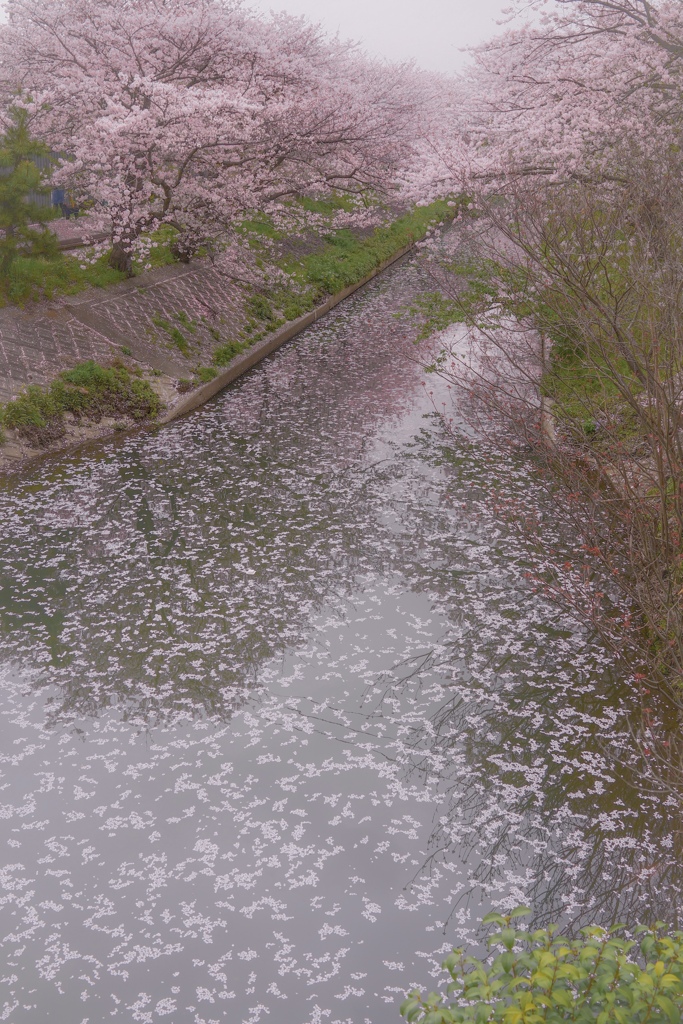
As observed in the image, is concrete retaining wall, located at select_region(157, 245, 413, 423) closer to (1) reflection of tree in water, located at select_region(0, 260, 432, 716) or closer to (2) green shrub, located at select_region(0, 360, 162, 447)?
(1) reflection of tree in water, located at select_region(0, 260, 432, 716)

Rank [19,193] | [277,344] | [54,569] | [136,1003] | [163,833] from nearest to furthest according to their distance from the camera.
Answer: [136,1003] < [163,833] < [54,569] < [19,193] < [277,344]

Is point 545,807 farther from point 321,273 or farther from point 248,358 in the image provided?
point 321,273

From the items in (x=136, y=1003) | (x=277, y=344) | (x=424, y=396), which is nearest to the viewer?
(x=136, y=1003)

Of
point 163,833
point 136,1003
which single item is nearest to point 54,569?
point 163,833

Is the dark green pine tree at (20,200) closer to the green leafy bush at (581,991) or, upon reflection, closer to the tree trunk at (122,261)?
the tree trunk at (122,261)

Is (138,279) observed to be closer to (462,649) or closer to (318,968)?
(462,649)

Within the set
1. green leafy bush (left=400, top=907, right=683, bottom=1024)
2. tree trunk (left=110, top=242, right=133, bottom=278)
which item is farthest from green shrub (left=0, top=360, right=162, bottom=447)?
green leafy bush (left=400, top=907, right=683, bottom=1024)

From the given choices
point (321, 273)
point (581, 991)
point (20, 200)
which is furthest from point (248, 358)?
point (581, 991)
